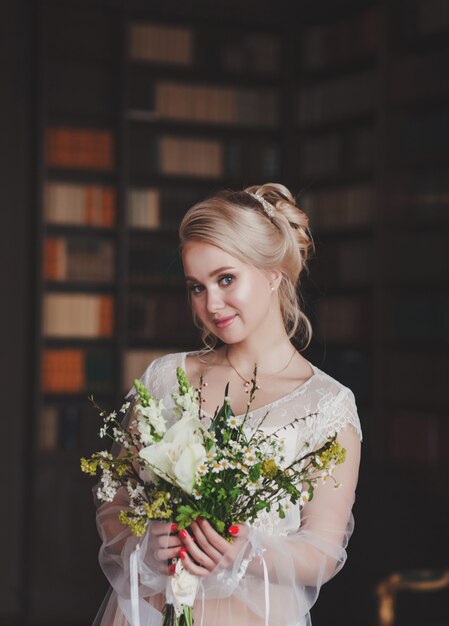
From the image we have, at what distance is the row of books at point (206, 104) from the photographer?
6.33 m

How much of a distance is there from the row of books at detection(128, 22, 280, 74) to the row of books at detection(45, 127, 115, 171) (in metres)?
0.52

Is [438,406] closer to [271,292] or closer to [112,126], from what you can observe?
[112,126]

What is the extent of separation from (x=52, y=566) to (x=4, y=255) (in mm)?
1756

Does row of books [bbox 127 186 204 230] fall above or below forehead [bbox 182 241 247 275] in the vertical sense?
above

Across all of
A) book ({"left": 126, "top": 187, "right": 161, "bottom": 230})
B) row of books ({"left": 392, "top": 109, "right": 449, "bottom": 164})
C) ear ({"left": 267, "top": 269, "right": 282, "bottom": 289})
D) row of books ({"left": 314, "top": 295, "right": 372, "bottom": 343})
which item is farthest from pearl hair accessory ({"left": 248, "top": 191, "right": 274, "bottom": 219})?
book ({"left": 126, "top": 187, "right": 161, "bottom": 230})

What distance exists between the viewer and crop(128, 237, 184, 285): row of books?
6.31 meters

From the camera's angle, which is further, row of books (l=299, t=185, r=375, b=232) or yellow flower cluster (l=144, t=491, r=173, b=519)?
row of books (l=299, t=185, r=375, b=232)

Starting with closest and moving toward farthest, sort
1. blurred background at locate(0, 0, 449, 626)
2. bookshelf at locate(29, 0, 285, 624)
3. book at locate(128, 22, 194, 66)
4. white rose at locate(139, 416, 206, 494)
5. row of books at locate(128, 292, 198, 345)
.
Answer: white rose at locate(139, 416, 206, 494), blurred background at locate(0, 0, 449, 626), bookshelf at locate(29, 0, 285, 624), book at locate(128, 22, 194, 66), row of books at locate(128, 292, 198, 345)

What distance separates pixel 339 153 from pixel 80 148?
1500 mm

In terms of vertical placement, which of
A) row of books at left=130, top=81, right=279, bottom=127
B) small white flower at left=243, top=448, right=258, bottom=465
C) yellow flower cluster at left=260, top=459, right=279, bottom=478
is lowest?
yellow flower cluster at left=260, top=459, right=279, bottom=478

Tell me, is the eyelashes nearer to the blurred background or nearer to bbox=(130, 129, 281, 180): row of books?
the blurred background

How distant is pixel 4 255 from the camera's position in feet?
20.0

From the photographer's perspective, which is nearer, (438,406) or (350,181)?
(438,406)

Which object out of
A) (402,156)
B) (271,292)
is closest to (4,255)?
(402,156)
